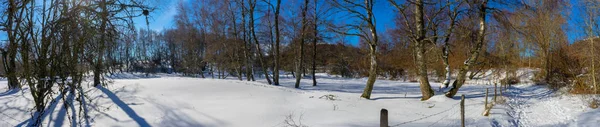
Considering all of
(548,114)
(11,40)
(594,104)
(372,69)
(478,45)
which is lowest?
(548,114)

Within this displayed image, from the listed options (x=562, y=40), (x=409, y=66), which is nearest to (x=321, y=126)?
(x=562, y=40)

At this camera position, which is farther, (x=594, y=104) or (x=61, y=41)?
(x=594, y=104)

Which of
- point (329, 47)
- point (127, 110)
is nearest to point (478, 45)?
point (127, 110)

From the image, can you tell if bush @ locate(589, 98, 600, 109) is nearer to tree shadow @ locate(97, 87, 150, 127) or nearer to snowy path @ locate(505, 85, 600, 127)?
snowy path @ locate(505, 85, 600, 127)

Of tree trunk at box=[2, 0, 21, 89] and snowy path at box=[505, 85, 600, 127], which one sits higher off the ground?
tree trunk at box=[2, 0, 21, 89]

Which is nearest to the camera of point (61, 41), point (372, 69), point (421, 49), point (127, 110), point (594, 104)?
point (61, 41)

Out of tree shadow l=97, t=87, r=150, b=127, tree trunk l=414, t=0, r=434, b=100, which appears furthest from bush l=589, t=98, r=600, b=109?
tree shadow l=97, t=87, r=150, b=127

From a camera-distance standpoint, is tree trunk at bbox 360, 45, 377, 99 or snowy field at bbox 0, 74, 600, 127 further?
tree trunk at bbox 360, 45, 377, 99

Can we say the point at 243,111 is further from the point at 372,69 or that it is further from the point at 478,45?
the point at 478,45

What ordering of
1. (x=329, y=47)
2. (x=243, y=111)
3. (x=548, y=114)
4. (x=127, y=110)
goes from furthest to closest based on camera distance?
(x=329, y=47) → (x=548, y=114) → (x=243, y=111) → (x=127, y=110)

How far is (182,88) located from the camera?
28.9ft

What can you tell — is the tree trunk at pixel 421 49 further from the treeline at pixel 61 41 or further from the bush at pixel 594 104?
the treeline at pixel 61 41

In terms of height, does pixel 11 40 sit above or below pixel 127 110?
above

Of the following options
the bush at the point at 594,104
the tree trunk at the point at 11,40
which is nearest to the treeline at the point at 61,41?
the tree trunk at the point at 11,40
